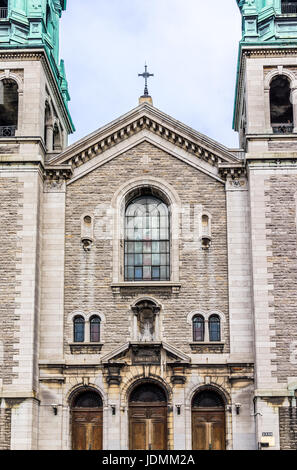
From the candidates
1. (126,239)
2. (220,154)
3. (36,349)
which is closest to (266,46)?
(220,154)

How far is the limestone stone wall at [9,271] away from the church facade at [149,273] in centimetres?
5

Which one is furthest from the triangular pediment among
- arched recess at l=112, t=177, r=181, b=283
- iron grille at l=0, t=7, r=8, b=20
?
iron grille at l=0, t=7, r=8, b=20

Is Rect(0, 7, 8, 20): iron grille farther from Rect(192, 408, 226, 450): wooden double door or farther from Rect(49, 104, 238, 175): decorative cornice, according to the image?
Rect(192, 408, 226, 450): wooden double door

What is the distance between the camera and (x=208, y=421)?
32438 millimetres

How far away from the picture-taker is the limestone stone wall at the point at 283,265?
3177cm

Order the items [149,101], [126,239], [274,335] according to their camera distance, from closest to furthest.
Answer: [274,335]
[126,239]
[149,101]

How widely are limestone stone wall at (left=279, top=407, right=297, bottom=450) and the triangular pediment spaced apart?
30.2 feet

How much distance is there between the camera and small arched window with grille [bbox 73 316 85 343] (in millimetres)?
33250

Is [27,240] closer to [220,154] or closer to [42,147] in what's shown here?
[42,147]

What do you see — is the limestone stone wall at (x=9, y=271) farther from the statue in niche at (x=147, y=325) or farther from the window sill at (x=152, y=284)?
the statue in niche at (x=147, y=325)

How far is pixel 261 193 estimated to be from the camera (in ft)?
110

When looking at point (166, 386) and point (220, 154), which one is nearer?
point (166, 386)

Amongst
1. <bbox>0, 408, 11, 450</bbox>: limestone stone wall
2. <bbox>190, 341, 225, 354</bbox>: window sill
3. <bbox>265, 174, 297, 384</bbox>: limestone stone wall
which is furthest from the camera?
<bbox>190, 341, 225, 354</bbox>: window sill

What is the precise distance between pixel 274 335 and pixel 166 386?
4.14 m
